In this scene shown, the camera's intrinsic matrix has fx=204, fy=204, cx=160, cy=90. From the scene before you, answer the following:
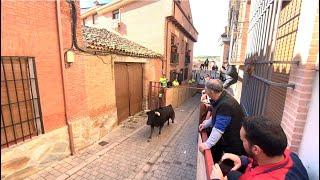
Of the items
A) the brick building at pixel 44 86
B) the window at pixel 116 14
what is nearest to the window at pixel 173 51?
the window at pixel 116 14

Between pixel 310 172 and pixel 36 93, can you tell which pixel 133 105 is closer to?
pixel 36 93

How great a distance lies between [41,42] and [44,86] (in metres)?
1.05

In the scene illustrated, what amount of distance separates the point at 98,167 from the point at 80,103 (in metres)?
1.95

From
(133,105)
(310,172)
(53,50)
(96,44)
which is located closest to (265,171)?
(310,172)

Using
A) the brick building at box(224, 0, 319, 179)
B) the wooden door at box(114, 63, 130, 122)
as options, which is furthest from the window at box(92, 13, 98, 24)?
the brick building at box(224, 0, 319, 179)

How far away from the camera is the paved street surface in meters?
5.20

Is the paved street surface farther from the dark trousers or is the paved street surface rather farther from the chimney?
the chimney

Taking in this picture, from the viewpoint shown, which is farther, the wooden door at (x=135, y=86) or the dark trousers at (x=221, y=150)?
the wooden door at (x=135, y=86)

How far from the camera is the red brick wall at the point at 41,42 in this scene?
4.14m

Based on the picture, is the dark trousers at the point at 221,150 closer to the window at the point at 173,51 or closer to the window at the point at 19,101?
the window at the point at 19,101

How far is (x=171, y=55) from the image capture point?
1488 cm

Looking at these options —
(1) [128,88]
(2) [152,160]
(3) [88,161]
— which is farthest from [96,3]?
(2) [152,160]

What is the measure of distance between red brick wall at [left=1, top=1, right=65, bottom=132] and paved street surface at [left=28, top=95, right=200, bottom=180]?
3.93 feet

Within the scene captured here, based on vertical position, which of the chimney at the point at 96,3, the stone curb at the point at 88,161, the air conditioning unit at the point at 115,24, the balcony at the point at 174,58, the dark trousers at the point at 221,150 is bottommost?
the stone curb at the point at 88,161
